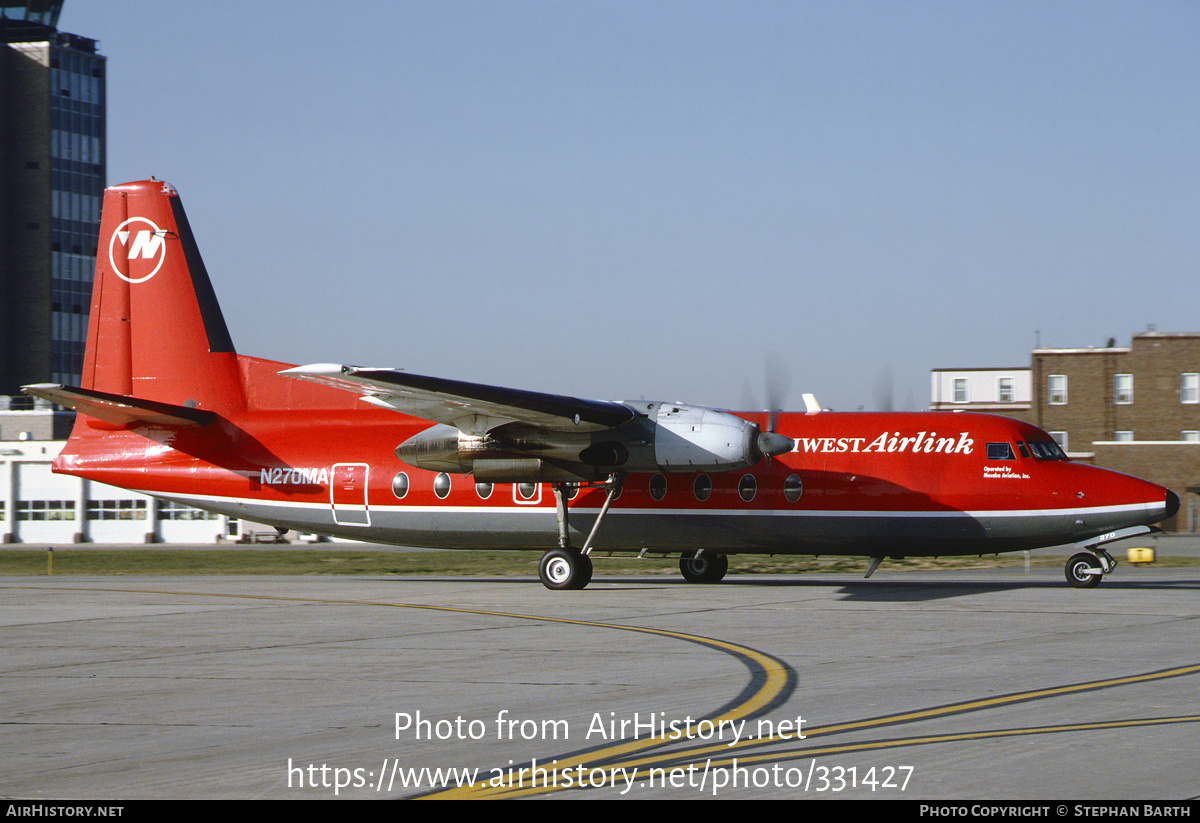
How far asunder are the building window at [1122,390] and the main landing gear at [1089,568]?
177 ft

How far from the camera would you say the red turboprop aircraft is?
73.2 feet

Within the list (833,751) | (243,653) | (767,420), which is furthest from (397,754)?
(767,420)

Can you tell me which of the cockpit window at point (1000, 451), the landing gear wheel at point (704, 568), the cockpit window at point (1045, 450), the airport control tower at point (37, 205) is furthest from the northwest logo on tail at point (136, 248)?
the airport control tower at point (37, 205)

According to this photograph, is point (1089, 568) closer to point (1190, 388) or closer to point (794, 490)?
point (794, 490)

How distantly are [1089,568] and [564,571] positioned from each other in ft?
31.8

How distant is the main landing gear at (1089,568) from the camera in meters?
22.9

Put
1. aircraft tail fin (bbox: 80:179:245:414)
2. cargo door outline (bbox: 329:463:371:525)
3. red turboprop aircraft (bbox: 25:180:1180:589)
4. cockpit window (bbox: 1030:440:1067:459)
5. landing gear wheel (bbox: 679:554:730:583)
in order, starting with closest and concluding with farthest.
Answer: red turboprop aircraft (bbox: 25:180:1180:589), cockpit window (bbox: 1030:440:1067:459), cargo door outline (bbox: 329:463:371:525), landing gear wheel (bbox: 679:554:730:583), aircraft tail fin (bbox: 80:179:245:414)

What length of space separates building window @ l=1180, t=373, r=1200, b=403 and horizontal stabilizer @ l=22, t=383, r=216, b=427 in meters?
61.6

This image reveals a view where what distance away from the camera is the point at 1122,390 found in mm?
72750

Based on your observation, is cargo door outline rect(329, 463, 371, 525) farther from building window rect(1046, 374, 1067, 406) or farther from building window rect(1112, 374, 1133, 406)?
building window rect(1112, 374, 1133, 406)

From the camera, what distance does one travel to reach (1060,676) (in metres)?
12.0

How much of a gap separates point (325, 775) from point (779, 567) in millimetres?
→ 28784

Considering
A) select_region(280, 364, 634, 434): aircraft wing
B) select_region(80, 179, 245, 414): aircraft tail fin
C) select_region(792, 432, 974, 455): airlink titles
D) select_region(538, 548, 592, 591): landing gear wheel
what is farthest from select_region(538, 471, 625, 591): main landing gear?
select_region(80, 179, 245, 414): aircraft tail fin

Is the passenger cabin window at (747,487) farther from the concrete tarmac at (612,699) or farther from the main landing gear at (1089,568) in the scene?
the main landing gear at (1089,568)
